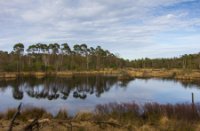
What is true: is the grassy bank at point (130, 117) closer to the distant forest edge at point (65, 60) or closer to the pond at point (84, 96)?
the pond at point (84, 96)

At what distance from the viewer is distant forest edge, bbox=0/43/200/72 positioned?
79125 millimetres

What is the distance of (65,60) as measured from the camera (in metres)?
101

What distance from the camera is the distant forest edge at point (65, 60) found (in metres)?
79.1

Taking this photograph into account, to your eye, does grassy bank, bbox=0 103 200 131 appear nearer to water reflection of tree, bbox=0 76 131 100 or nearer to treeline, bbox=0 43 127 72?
water reflection of tree, bbox=0 76 131 100

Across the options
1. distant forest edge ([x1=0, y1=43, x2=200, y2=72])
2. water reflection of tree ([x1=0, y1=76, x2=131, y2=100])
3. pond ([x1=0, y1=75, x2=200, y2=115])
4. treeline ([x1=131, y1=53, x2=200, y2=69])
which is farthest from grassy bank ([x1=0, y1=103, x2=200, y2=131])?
treeline ([x1=131, y1=53, x2=200, y2=69])

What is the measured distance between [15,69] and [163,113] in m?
65.2

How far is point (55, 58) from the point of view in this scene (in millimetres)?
100500

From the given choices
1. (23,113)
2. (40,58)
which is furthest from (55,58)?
(23,113)

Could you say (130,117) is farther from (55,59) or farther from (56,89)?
(55,59)

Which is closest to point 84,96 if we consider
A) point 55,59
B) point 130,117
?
point 130,117

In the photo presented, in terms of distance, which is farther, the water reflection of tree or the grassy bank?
the water reflection of tree

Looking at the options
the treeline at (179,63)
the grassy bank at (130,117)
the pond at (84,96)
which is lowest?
the pond at (84,96)

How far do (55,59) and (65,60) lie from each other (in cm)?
345

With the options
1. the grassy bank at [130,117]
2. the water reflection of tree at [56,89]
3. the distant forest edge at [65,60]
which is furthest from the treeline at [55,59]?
the grassy bank at [130,117]
